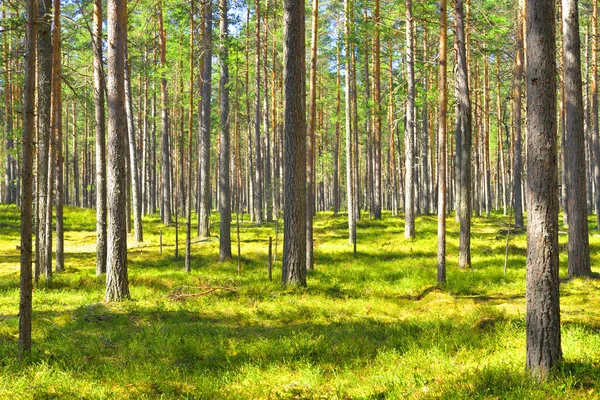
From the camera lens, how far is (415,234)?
19.9 m

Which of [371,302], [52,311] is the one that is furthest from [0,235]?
[371,302]

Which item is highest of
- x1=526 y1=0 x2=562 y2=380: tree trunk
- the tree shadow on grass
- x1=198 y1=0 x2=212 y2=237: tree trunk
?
x1=198 y1=0 x2=212 y2=237: tree trunk

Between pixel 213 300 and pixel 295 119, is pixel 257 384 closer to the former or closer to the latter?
pixel 213 300

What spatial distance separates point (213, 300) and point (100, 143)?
5.89 metres

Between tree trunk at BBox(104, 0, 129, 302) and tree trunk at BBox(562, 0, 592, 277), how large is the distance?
1081 centimetres

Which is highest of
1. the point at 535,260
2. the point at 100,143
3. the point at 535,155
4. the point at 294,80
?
the point at 294,80

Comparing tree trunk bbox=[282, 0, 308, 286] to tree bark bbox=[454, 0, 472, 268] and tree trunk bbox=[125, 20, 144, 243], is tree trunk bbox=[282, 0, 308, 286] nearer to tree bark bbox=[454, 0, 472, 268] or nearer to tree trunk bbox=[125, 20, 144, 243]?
tree bark bbox=[454, 0, 472, 268]

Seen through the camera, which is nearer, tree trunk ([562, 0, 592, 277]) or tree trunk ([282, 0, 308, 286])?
tree trunk ([282, 0, 308, 286])

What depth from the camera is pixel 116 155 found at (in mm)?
9766

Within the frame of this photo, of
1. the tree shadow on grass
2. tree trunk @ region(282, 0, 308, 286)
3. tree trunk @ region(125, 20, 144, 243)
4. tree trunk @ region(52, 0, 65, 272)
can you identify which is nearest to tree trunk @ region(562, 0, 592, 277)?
the tree shadow on grass

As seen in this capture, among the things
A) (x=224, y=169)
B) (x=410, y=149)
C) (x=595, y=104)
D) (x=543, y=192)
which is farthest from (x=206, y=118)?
(x=595, y=104)

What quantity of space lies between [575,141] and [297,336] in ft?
30.0

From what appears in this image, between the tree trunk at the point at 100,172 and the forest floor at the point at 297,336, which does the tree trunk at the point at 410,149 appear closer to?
the forest floor at the point at 297,336

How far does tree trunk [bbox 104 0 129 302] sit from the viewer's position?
9.70 m
